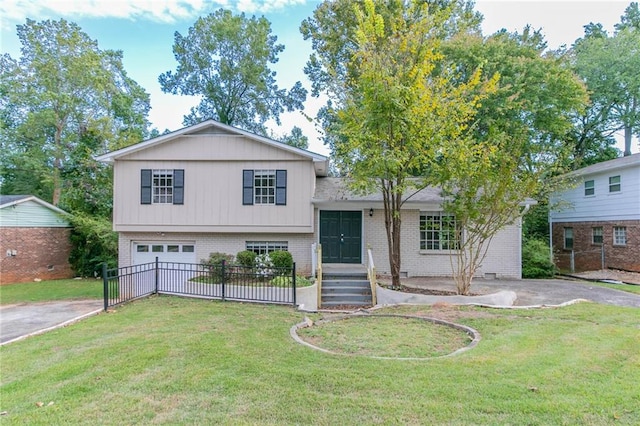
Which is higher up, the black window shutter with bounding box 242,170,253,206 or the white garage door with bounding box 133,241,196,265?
the black window shutter with bounding box 242,170,253,206

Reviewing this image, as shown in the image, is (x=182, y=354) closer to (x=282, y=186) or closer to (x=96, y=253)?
(x=282, y=186)

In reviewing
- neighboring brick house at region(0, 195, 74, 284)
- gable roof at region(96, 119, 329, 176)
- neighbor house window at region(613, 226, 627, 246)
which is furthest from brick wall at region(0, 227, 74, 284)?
neighbor house window at region(613, 226, 627, 246)

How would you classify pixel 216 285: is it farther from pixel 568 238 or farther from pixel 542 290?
pixel 568 238

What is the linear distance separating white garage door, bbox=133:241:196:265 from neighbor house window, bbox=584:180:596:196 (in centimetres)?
1858

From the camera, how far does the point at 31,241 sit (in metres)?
17.7

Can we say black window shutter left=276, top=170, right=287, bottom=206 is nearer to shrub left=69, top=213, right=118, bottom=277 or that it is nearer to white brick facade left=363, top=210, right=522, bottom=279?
white brick facade left=363, top=210, right=522, bottom=279

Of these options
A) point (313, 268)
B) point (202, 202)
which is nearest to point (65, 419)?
point (313, 268)

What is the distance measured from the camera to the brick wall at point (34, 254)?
1677cm

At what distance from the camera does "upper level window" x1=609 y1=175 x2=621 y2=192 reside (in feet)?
53.7

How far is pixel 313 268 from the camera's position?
43.4 feet

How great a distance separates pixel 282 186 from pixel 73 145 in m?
Answer: 19.4

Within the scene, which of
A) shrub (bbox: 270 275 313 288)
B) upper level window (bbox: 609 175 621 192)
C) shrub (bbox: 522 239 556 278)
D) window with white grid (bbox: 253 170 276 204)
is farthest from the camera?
upper level window (bbox: 609 175 621 192)

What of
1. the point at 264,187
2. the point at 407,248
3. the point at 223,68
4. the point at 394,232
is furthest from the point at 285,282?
the point at 223,68

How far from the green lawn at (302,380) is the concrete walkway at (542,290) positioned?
3365mm
